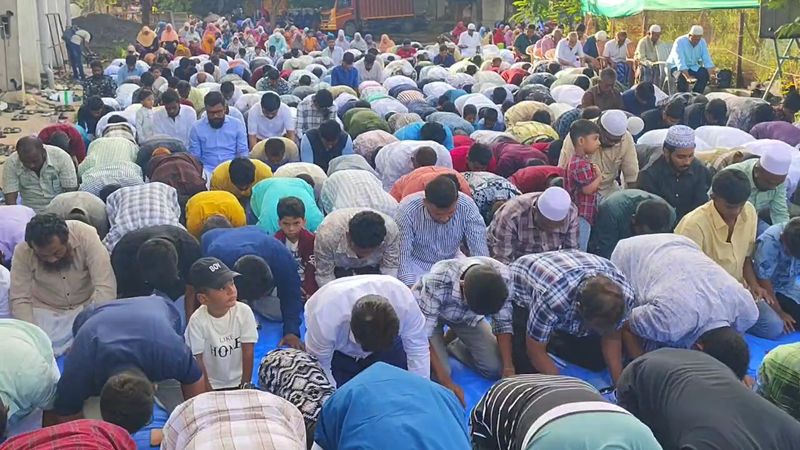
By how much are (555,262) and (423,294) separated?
0.70m

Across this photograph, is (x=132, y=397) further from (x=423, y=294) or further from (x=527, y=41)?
(x=527, y=41)

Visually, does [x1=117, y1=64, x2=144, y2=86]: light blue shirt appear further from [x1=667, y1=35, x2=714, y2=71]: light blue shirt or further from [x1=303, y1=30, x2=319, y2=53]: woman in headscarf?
[x1=667, y1=35, x2=714, y2=71]: light blue shirt

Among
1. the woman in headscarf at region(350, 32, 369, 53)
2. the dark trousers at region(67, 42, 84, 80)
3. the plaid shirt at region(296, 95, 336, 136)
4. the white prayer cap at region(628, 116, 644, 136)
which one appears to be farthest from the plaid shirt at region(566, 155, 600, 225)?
the dark trousers at region(67, 42, 84, 80)

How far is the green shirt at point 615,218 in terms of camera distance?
539cm

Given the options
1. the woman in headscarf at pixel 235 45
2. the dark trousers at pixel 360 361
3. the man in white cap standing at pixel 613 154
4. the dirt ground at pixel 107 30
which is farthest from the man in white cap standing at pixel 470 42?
the dark trousers at pixel 360 361

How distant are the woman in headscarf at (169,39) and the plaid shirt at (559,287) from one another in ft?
50.1

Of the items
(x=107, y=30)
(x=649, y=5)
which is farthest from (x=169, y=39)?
(x=649, y=5)

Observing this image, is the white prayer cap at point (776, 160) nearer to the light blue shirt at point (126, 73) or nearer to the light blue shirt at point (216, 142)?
the light blue shirt at point (216, 142)

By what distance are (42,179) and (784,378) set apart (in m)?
5.37

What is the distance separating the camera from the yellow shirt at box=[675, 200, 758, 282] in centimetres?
494

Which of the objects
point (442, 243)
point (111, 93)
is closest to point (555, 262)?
point (442, 243)

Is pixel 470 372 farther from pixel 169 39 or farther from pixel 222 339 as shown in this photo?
pixel 169 39

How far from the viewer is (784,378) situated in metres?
3.52

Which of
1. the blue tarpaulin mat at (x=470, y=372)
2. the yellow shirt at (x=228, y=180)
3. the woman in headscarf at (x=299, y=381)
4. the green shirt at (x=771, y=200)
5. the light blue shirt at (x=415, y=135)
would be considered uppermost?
the light blue shirt at (x=415, y=135)
